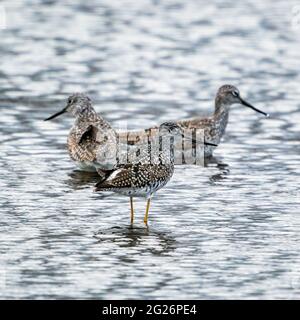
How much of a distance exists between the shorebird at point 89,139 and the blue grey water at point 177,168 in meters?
0.26

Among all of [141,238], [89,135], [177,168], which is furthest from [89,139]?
[141,238]

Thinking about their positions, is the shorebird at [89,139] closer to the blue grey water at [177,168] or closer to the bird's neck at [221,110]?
the blue grey water at [177,168]

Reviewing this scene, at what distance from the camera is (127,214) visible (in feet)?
41.7

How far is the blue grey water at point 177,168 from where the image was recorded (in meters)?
10.7

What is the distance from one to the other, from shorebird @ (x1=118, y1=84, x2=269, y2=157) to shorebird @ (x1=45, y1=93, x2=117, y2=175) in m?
0.36

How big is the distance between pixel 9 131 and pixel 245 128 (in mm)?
3589

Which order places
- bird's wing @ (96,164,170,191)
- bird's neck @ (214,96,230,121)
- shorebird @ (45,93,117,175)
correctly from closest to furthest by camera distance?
1. bird's wing @ (96,164,170,191)
2. shorebird @ (45,93,117,175)
3. bird's neck @ (214,96,230,121)

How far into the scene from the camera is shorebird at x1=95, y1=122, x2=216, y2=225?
1209 cm

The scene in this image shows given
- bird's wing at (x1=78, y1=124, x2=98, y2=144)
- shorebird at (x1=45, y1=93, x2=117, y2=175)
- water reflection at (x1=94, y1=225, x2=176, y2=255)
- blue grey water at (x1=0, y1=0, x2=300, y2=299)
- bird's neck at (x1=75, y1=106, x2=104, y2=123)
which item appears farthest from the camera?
bird's neck at (x1=75, y1=106, x2=104, y2=123)

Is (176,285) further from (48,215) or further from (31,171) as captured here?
(31,171)

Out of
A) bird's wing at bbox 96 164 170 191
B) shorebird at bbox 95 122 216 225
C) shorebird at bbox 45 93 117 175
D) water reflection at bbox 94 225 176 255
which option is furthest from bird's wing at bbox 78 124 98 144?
water reflection at bbox 94 225 176 255

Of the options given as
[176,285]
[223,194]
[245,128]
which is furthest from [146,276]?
[245,128]

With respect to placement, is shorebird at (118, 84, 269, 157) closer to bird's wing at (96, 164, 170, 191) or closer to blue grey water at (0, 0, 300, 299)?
blue grey water at (0, 0, 300, 299)

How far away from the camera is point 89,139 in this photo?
584 inches
